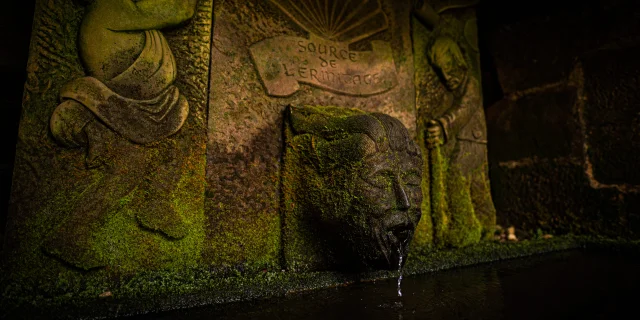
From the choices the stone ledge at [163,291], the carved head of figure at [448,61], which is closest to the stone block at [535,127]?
the carved head of figure at [448,61]

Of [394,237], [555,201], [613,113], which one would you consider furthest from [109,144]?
[613,113]

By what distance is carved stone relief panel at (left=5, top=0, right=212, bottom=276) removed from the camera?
4.67ft

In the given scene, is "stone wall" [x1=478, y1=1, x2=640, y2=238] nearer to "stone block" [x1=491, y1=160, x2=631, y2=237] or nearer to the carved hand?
"stone block" [x1=491, y1=160, x2=631, y2=237]

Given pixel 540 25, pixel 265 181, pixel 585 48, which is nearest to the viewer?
pixel 265 181

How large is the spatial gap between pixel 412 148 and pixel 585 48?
2153mm

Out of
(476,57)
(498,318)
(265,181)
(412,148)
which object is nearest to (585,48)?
(476,57)

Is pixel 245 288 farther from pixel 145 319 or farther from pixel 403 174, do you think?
pixel 403 174

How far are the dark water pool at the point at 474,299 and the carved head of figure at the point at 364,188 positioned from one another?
0.22 meters

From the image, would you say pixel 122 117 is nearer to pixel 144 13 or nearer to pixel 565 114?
pixel 144 13

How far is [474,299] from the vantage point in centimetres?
147

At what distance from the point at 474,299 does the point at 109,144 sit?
1.79 metres

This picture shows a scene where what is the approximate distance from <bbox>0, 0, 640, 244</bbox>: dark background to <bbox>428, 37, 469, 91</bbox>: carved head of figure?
3.17 ft

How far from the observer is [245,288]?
1.50 metres

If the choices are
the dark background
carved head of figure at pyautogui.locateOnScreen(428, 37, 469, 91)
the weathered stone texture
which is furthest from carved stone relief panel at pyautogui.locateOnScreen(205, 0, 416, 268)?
the weathered stone texture
